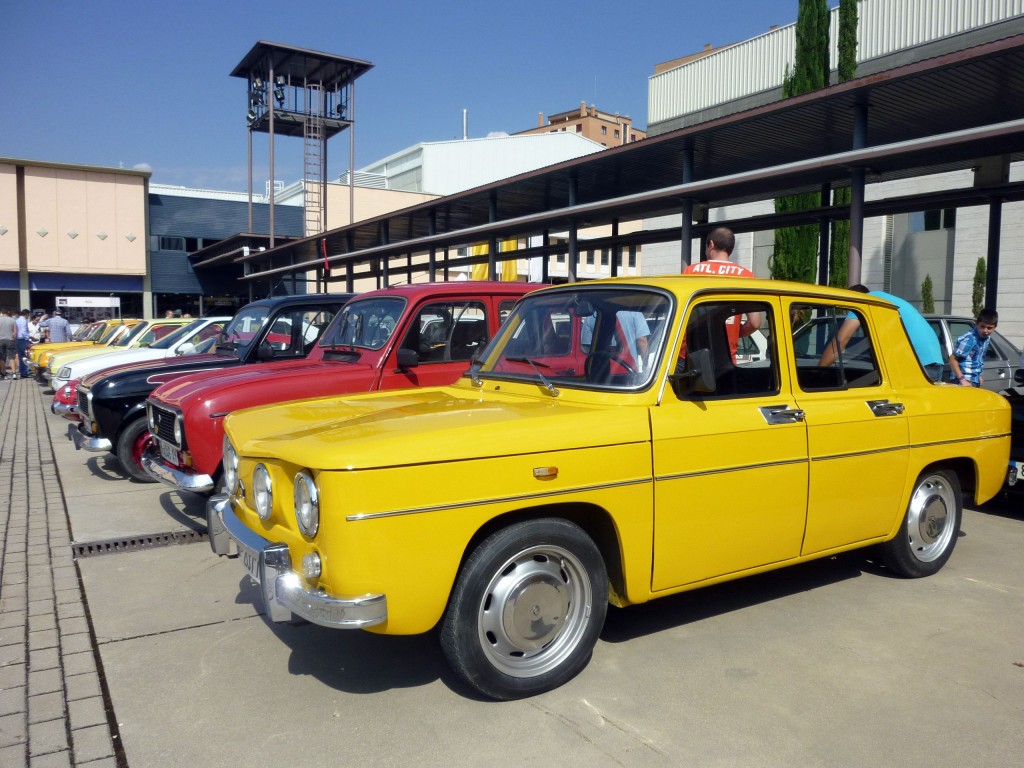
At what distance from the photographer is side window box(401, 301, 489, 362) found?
6.61 meters

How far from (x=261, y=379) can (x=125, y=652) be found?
245 centimetres

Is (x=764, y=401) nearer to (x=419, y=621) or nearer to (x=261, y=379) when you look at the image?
(x=419, y=621)

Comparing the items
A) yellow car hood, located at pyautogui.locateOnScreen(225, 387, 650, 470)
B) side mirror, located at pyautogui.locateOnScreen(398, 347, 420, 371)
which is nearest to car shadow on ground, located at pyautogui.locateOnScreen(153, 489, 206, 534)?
side mirror, located at pyautogui.locateOnScreen(398, 347, 420, 371)

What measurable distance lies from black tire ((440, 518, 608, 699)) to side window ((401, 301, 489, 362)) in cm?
342

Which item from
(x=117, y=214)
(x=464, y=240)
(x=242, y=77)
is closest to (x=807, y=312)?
(x=464, y=240)

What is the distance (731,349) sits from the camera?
4195mm

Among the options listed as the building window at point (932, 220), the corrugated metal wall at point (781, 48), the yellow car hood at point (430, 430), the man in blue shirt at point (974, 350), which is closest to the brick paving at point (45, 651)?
the yellow car hood at point (430, 430)

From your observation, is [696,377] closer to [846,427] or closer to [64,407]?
[846,427]

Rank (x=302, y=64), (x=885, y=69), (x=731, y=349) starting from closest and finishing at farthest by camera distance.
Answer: (x=731, y=349)
(x=885, y=69)
(x=302, y=64)

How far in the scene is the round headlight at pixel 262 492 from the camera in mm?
3508

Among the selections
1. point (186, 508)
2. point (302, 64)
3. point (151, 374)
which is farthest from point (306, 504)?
point (302, 64)

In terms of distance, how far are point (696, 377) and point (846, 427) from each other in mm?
1115

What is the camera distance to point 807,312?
4668 mm

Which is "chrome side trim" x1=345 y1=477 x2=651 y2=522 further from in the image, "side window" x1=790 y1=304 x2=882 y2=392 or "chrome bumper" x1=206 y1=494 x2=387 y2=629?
"side window" x1=790 y1=304 x2=882 y2=392
